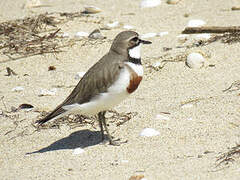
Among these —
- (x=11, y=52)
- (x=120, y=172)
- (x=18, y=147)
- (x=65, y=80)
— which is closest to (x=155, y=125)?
(x=120, y=172)

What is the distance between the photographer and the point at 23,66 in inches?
336

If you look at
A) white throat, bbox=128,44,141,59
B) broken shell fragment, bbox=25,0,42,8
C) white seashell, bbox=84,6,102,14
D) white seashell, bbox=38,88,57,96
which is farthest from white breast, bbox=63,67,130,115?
broken shell fragment, bbox=25,0,42,8

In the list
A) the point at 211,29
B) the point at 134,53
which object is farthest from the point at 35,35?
the point at 134,53

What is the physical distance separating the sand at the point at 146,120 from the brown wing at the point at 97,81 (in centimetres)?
52

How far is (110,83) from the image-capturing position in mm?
5652

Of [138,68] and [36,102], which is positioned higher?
[138,68]

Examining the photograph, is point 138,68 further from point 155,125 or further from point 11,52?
point 11,52

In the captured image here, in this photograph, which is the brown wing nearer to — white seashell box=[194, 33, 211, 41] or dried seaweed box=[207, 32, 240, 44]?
dried seaweed box=[207, 32, 240, 44]

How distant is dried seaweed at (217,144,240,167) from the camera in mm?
4996

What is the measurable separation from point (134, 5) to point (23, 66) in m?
2.94

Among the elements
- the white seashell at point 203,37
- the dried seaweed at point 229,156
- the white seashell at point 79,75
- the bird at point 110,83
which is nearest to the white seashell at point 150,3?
the white seashell at point 203,37

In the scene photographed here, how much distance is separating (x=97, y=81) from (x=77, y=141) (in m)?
0.80

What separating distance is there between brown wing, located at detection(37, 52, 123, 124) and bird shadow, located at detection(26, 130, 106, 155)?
14.6 inches

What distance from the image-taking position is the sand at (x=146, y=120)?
5273 mm
